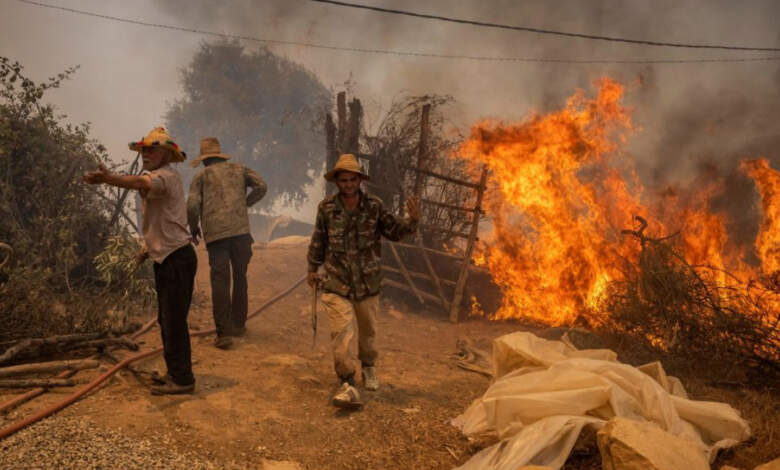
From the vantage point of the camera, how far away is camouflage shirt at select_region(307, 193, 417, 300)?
158 inches

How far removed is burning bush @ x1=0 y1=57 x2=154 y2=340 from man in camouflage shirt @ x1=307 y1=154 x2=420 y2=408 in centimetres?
389

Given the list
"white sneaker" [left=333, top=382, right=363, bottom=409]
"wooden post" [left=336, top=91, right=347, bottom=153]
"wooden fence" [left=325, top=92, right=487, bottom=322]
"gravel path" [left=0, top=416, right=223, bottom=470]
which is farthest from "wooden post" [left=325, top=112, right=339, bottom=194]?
"gravel path" [left=0, top=416, right=223, bottom=470]

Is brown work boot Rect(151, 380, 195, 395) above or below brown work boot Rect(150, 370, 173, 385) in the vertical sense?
below

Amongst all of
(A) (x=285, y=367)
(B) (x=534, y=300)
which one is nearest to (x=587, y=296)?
(B) (x=534, y=300)

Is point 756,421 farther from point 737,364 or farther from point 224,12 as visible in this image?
point 224,12

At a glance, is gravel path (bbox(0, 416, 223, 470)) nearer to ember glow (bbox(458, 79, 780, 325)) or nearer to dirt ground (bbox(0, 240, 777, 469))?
dirt ground (bbox(0, 240, 777, 469))

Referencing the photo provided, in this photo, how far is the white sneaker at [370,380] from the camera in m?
4.23

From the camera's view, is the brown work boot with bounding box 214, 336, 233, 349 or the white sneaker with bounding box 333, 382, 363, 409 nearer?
the white sneaker with bounding box 333, 382, 363, 409

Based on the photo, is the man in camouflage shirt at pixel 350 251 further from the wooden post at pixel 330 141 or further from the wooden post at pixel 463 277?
the wooden post at pixel 330 141

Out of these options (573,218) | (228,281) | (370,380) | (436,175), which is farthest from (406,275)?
(370,380)

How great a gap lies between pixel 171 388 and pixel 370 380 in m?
1.68

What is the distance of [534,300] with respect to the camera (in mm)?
8172

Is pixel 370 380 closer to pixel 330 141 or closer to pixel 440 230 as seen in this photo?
pixel 440 230

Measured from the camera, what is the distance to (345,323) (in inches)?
153
